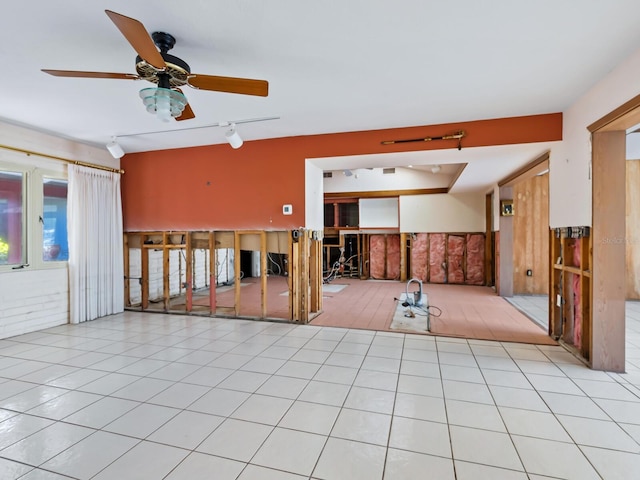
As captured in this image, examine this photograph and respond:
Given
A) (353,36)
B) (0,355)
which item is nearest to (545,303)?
(353,36)

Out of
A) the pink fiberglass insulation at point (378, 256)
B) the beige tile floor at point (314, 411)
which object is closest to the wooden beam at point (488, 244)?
the pink fiberglass insulation at point (378, 256)

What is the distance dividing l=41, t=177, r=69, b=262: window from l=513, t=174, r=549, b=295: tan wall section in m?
8.10

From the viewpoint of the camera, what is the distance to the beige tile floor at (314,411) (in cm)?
174

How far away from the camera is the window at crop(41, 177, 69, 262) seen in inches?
176

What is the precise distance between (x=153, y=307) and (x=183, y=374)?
3079 mm

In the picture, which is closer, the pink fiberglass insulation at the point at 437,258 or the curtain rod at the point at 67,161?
the curtain rod at the point at 67,161

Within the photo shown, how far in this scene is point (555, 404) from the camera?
236 cm

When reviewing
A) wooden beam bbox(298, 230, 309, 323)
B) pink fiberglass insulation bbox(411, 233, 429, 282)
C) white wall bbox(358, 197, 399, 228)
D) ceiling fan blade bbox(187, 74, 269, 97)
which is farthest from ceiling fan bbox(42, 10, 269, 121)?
white wall bbox(358, 197, 399, 228)

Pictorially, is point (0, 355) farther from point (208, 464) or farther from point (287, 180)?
point (287, 180)

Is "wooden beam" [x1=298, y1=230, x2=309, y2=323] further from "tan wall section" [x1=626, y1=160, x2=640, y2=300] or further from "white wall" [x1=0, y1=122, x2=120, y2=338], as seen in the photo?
"tan wall section" [x1=626, y1=160, x2=640, y2=300]

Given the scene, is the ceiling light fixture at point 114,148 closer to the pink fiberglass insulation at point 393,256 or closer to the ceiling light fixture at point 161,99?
the ceiling light fixture at point 161,99

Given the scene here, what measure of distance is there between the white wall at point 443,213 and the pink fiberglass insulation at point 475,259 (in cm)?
23

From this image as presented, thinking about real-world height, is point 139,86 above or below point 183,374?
above

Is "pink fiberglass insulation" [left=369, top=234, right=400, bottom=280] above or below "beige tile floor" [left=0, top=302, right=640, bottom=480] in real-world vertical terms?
above
